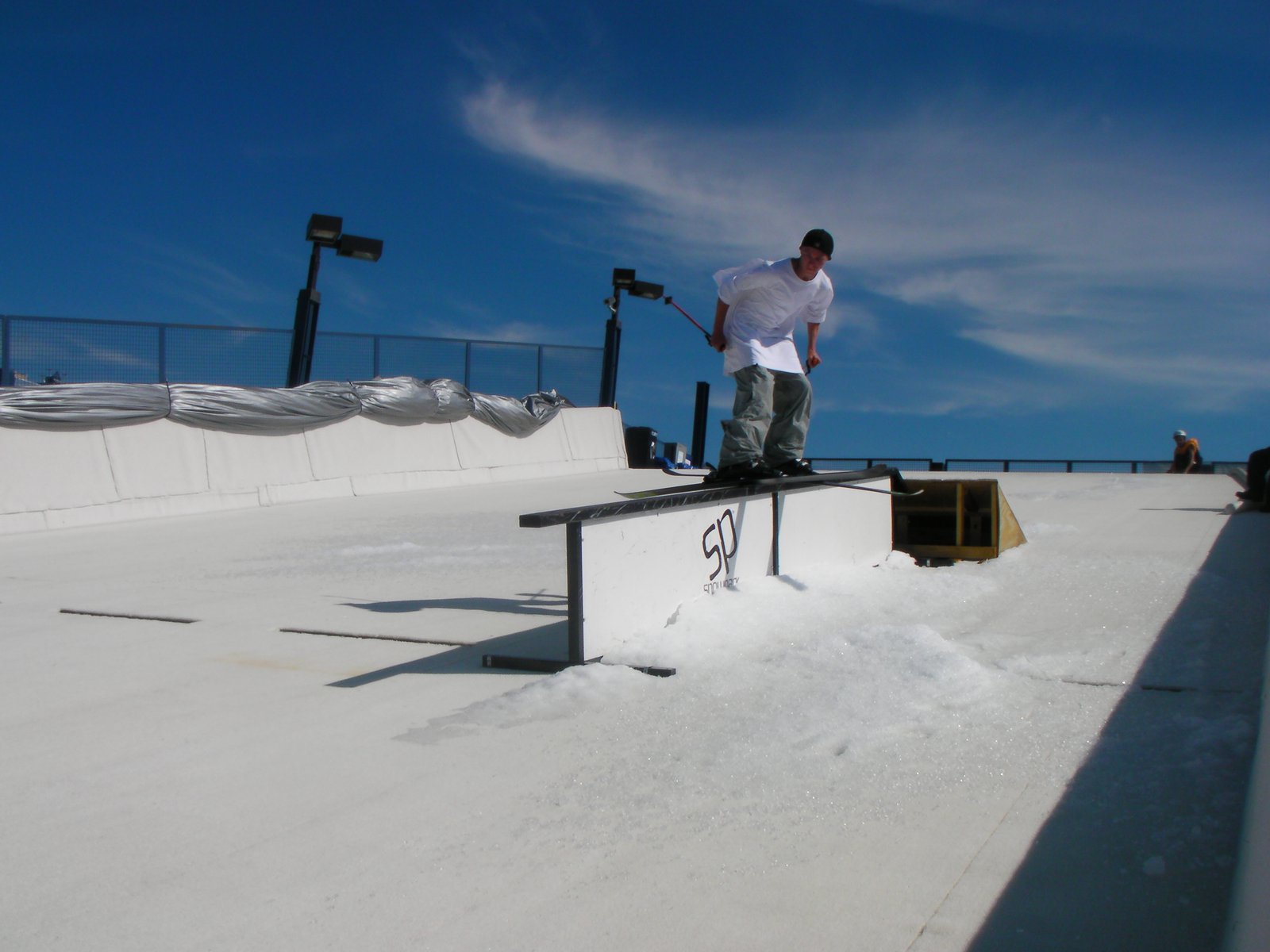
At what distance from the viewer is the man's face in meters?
5.77

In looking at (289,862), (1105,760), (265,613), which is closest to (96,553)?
(265,613)

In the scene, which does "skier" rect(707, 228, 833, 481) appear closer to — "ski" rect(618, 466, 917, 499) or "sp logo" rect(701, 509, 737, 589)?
"ski" rect(618, 466, 917, 499)

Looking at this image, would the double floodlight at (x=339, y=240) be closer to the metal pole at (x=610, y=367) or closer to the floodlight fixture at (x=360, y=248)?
the floodlight fixture at (x=360, y=248)

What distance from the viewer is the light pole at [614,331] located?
21328 mm

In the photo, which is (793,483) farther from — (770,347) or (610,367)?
(610,367)

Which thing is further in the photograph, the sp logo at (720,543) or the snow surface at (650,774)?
the sp logo at (720,543)

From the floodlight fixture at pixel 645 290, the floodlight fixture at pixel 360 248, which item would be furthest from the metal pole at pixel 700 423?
the floodlight fixture at pixel 360 248

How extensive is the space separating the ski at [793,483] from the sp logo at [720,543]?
16cm

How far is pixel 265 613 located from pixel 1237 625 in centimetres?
446

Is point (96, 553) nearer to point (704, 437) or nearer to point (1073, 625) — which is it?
point (1073, 625)

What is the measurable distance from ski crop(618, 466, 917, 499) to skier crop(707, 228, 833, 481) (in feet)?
0.63

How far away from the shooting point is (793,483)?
17.3 feet

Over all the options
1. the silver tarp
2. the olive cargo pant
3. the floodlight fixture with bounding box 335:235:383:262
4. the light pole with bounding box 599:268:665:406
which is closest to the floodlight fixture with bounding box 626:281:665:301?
the light pole with bounding box 599:268:665:406

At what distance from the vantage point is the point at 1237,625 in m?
4.29
